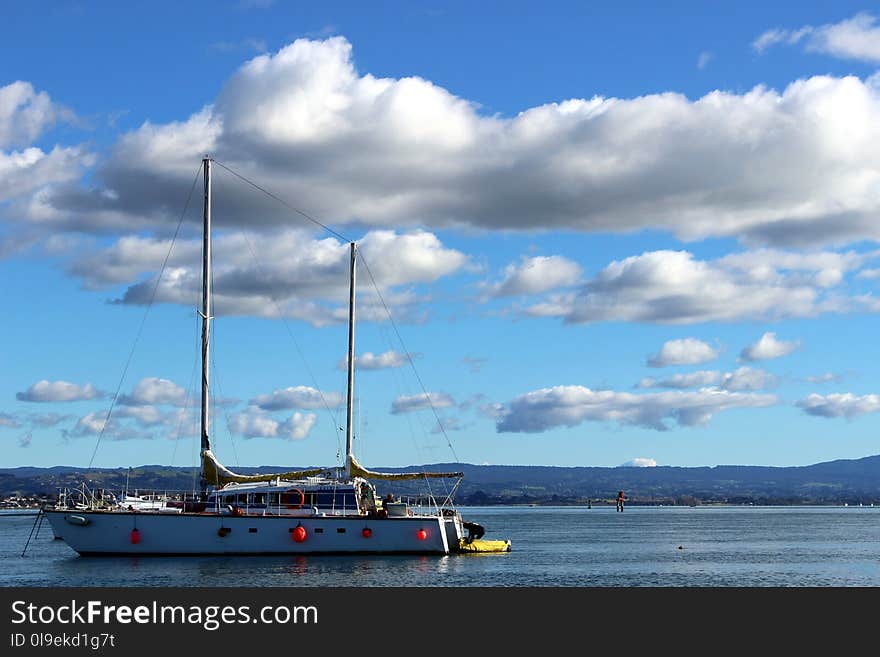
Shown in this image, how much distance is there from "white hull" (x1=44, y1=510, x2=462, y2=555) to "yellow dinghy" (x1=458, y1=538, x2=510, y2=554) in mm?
6376

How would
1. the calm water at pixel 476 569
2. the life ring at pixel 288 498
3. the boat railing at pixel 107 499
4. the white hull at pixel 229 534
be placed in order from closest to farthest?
the calm water at pixel 476 569 → the white hull at pixel 229 534 → the life ring at pixel 288 498 → the boat railing at pixel 107 499

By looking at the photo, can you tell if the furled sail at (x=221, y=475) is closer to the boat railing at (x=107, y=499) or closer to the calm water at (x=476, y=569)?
the boat railing at (x=107, y=499)

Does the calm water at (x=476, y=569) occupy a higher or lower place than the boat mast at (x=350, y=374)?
lower

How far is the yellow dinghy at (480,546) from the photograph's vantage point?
7525cm

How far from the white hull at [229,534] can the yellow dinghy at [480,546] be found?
20.9ft

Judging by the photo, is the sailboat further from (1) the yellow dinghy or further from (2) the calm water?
(1) the yellow dinghy

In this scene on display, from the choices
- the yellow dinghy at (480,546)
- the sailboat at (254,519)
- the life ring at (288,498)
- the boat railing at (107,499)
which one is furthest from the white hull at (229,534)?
the yellow dinghy at (480,546)

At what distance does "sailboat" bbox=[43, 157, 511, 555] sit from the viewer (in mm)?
68375
